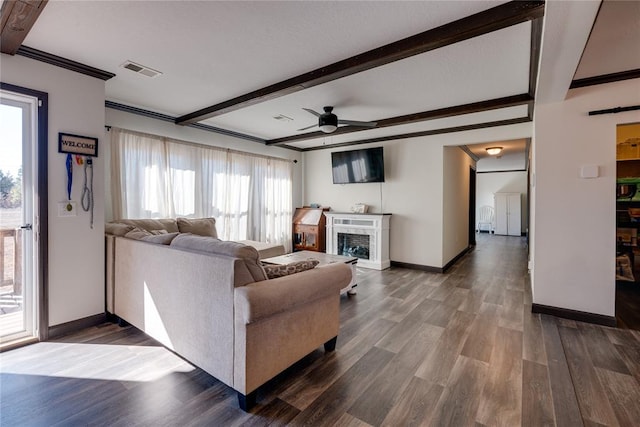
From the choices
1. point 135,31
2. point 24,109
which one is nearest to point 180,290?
point 135,31

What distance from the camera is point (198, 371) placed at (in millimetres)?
2154

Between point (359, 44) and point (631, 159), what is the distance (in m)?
4.61

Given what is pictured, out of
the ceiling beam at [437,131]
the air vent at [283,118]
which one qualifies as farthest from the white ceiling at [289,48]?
the ceiling beam at [437,131]

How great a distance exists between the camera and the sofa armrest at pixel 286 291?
1670 mm

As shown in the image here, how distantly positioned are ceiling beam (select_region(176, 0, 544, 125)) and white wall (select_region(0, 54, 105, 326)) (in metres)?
1.69

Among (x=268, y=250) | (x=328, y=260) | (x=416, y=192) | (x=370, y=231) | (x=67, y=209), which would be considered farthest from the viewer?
(x=370, y=231)

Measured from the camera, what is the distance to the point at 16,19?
199 cm

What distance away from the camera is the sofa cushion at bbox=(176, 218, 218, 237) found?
167 inches

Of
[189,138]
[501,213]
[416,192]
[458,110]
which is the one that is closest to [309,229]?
[416,192]

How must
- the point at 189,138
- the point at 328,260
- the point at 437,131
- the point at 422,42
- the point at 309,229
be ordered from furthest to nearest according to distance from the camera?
the point at 309,229 < the point at 437,131 < the point at 189,138 < the point at 328,260 < the point at 422,42

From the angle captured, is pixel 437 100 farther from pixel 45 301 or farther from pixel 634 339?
pixel 45 301

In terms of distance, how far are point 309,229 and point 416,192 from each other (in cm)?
244

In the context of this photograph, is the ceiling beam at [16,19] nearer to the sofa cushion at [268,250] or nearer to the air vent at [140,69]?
the air vent at [140,69]

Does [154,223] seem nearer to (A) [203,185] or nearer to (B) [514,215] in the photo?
(A) [203,185]
